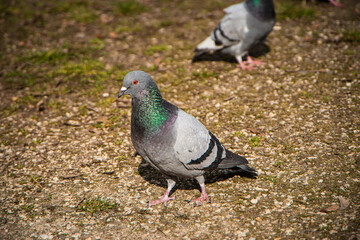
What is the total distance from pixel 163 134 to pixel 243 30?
11.7ft

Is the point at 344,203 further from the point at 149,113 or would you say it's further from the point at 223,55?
the point at 223,55

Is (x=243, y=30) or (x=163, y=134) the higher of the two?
(x=243, y=30)

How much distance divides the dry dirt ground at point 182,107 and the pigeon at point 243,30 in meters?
0.37

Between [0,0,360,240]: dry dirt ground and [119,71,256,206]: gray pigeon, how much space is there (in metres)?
0.56

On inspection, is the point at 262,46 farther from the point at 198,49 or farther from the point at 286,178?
the point at 286,178

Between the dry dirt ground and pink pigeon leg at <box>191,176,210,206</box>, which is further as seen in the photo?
pink pigeon leg at <box>191,176,210,206</box>

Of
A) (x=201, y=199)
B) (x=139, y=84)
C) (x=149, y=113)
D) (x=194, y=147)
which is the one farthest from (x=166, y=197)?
(x=139, y=84)

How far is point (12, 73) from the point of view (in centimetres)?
699

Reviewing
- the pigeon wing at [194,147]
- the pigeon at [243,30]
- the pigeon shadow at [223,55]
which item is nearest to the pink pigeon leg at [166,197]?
the pigeon wing at [194,147]

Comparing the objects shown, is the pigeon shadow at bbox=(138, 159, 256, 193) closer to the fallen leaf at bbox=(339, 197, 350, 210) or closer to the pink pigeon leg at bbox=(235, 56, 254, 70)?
the fallen leaf at bbox=(339, 197, 350, 210)

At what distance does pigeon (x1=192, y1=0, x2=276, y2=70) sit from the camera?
21.2 feet

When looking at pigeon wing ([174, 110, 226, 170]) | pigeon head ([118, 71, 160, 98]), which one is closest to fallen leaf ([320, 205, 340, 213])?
A: pigeon wing ([174, 110, 226, 170])

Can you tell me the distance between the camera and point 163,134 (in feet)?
12.2

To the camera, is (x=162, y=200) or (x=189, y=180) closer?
(x=162, y=200)
